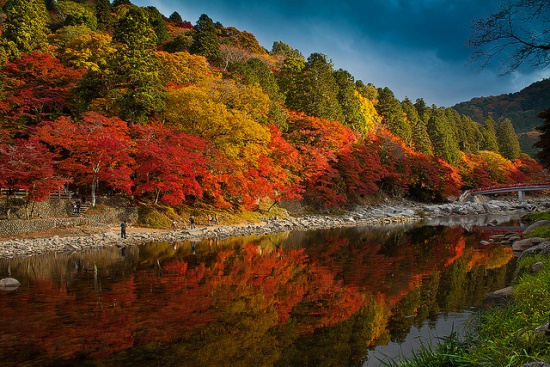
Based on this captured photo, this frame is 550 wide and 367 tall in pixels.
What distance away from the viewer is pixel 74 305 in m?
9.46

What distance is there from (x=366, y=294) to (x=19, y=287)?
1021 centimetres

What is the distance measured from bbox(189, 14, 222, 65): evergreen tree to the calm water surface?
30318 millimetres

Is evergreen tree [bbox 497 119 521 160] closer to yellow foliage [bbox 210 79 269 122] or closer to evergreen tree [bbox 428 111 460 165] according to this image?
evergreen tree [bbox 428 111 460 165]

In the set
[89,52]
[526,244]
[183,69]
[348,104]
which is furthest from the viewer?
[348,104]

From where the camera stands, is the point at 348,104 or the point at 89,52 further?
the point at 348,104

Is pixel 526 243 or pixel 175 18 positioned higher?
pixel 175 18

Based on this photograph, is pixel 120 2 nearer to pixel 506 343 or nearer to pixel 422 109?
pixel 422 109

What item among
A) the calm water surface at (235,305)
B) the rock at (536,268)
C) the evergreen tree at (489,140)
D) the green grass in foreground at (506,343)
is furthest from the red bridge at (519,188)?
the green grass in foreground at (506,343)

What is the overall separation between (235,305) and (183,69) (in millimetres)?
27742

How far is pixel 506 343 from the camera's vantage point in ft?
14.5

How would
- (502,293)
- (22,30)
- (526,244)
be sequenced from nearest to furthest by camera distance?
(502,293), (526,244), (22,30)

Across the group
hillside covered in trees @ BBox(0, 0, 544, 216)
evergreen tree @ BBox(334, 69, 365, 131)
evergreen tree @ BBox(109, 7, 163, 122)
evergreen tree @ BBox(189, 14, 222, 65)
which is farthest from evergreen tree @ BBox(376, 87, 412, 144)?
evergreen tree @ BBox(109, 7, 163, 122)

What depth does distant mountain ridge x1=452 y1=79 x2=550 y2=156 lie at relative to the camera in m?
129

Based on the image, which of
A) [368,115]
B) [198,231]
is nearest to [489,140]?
[368,115]
